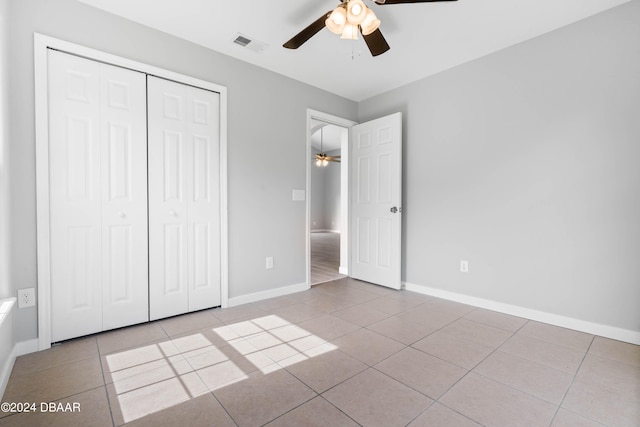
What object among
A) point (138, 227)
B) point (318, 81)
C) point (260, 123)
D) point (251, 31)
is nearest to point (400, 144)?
point (318, 81)

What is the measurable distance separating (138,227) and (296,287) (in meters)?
1.82

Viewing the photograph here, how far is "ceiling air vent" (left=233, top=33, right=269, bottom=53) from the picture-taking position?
263cm

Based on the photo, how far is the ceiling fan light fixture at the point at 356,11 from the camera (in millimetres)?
1764

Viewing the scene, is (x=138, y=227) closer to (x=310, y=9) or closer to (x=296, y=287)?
(x=296, y=287)

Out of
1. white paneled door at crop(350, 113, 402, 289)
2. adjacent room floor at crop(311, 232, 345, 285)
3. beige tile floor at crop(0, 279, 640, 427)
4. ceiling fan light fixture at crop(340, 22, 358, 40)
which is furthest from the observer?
adjacent room floor at crop(311, 232, 345, 285)

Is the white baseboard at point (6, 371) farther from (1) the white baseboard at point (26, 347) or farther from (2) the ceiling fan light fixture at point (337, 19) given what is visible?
(2) the ceiling fan light fixture at point (337, 19)

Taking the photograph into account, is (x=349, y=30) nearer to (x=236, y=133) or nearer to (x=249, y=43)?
(x=249, y=43)

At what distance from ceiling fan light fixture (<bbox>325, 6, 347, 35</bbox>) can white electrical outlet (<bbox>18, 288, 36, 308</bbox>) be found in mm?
2722

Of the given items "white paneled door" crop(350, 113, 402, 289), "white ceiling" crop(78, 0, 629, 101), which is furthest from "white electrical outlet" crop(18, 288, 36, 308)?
"white paneled door" crop(350, 113, 402, 289)

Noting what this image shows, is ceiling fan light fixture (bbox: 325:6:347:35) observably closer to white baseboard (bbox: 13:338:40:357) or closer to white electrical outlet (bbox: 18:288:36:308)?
white electrical outlet (bbox: 18:288:36:308)

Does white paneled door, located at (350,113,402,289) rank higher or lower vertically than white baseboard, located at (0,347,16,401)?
higher

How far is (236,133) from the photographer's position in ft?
9.84

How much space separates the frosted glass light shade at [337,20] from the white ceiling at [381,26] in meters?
0.43

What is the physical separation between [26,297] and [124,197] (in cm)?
90
